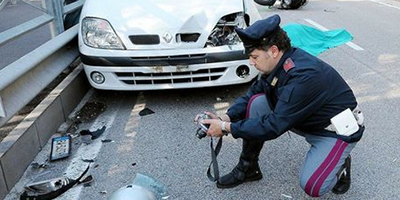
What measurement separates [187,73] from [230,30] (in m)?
0.62

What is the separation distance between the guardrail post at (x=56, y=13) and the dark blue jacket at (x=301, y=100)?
113 inches

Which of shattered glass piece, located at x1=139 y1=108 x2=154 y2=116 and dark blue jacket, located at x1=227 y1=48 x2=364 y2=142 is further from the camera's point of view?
shattered glass piece, located at x1=139 y1=108 x2=154 y2=116

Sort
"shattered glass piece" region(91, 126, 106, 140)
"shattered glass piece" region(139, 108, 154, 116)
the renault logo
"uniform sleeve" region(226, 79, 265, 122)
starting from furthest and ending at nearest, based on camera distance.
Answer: "shattered glass piece" region(139, 108, 154, 116) < the renault logo < "shattered glass piece" region(91, 126, 106, 140) < "uniform sleeve" region(226, 79, 265, 122)

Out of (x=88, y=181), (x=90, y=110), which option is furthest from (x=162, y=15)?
(x=88, y=181)

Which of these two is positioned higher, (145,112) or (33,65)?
(33,65)

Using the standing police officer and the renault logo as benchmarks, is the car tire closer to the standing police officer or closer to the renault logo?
the renault logo

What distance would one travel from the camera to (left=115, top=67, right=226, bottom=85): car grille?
4.08m

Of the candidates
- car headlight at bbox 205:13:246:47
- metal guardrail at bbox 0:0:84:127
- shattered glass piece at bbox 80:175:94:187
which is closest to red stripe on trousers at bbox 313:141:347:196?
shattered glass piece at bbox 80:175:94:187

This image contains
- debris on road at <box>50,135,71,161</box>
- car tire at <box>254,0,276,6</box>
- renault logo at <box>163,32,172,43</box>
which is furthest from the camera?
car tire at <box>254,0,276,6</box>

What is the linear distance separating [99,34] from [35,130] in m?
1.19

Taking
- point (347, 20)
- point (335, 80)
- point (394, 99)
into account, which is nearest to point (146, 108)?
point (335, 80)

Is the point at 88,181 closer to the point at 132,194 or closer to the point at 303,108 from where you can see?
the point at 132,194

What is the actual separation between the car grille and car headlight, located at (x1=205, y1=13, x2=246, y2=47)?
0.87 feet

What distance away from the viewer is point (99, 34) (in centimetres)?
406
